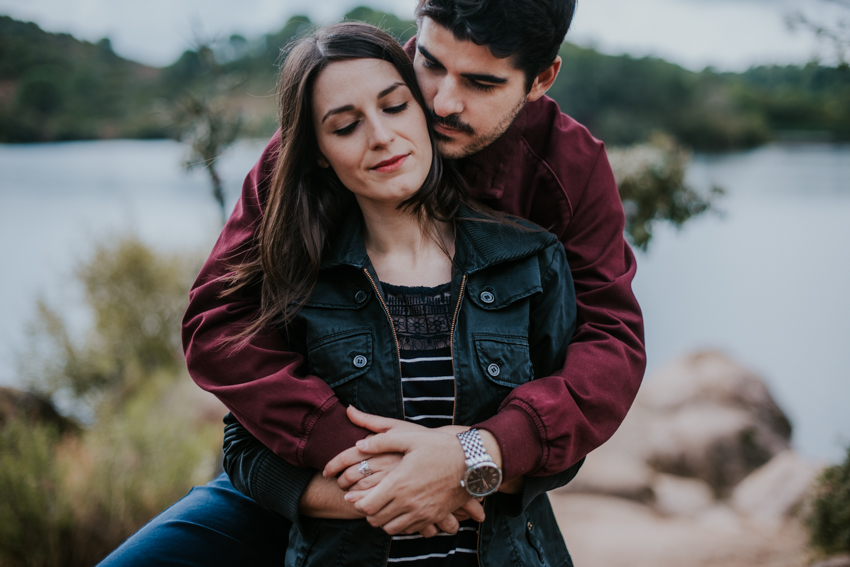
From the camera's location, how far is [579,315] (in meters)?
1.33

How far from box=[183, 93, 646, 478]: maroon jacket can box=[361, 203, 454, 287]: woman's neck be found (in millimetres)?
190

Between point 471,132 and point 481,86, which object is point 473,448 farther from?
point 481,86

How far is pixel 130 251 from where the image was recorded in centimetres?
521

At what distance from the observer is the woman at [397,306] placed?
1.13 m

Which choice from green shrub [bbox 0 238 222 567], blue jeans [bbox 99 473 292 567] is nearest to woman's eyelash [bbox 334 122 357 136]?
blue jeans [bbox 99 473 292 567]

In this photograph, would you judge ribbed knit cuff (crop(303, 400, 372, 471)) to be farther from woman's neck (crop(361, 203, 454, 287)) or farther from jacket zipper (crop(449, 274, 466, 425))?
woman's neck (crop(361, 203, 454, 287))

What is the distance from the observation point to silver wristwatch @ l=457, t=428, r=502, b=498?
1088 millimetres

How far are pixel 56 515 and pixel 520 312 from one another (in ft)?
7.48

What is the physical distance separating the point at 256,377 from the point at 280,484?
232mm

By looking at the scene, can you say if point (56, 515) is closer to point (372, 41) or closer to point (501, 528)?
point (501, 528)

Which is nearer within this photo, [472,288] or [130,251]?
[472,288]

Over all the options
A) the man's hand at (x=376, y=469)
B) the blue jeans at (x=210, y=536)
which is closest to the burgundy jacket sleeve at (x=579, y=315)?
the man's hand at (x=376, y=469)

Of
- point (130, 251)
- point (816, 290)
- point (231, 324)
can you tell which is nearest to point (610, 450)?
point (816, 290)

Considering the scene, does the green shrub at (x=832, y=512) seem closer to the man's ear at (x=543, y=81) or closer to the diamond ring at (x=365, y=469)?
the man's ear at (x=543, y=81)
